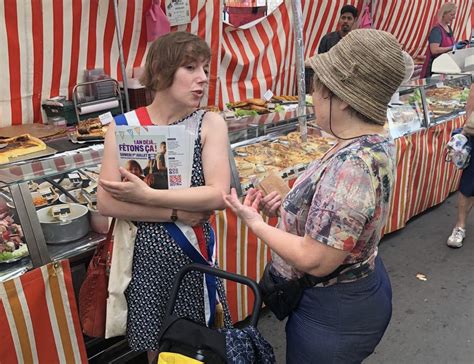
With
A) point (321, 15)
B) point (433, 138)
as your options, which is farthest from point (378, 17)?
point (433, 138)

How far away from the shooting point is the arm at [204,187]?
5.96 feet

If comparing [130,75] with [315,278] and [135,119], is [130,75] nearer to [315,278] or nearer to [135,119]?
[135,119]

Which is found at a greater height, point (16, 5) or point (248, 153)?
point (16, 5)

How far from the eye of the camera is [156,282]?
6.63ft

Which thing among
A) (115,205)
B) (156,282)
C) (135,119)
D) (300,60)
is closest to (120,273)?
(156,282)

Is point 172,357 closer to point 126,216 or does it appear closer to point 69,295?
point 126,216

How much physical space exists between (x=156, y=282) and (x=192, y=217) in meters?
0.34

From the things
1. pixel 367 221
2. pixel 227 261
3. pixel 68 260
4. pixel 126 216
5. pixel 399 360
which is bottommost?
pixel 399 360

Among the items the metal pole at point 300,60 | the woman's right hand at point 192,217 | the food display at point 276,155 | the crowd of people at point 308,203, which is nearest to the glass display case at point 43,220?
the crowd of people at point 308,203

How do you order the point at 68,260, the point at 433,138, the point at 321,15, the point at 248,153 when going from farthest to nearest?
1. the point at 321,15
2. the point at 433,138
3. the point at 248,153
4. the point at 68,260

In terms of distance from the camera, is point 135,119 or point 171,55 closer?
point 171,55

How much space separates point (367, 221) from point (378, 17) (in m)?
7.95

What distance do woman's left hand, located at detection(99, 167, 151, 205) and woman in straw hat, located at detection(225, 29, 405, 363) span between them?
367 millimetres

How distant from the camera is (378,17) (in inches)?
332
